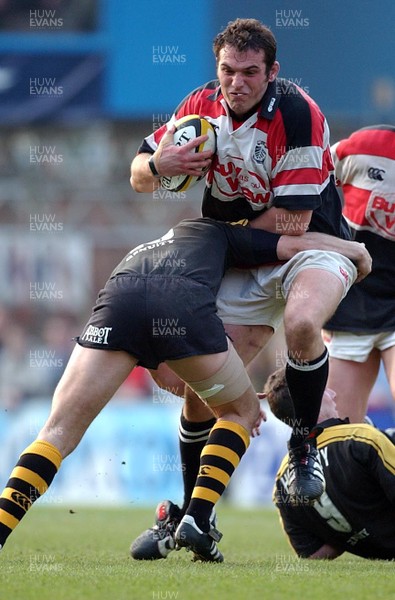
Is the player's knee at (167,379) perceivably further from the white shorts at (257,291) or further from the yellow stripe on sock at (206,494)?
the yellow stripe on sock at (206,494)

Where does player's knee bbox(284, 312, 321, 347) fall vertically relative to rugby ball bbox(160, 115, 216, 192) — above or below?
below

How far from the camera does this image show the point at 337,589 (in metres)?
3.74

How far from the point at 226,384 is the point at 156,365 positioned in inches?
12.3

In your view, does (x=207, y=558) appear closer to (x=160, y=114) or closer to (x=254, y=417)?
(x=254, y=417)

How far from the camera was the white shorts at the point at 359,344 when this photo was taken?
6285mm

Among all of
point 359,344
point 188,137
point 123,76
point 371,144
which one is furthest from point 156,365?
point 123,76

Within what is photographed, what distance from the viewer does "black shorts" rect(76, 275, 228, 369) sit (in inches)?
179

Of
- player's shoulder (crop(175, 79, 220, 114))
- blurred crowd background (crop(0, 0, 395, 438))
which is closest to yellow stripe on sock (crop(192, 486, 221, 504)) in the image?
player's shoulder (crop(175, 79, 220, 114))

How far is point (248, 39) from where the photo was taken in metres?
4.83

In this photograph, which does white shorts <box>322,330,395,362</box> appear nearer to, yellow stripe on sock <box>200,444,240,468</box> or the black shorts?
yellow stripe on sock <box>200,444,240,468</box>

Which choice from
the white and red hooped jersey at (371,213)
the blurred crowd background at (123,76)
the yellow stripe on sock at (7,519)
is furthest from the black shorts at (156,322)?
the blurred crowd background at (123,76)

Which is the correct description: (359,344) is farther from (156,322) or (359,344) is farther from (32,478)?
(32,478)

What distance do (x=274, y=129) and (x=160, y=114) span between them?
10904 millimetres

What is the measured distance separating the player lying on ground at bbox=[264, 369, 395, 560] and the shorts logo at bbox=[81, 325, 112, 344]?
3.65 ft
